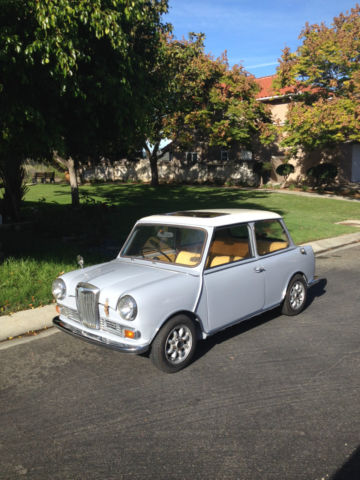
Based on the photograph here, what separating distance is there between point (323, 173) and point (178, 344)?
26.5 metres

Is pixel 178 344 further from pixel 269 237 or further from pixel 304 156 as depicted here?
pixel 304 156

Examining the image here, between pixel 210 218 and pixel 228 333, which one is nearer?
pixel 210 218

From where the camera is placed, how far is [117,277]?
5031 mm

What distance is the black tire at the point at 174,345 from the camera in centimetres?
456

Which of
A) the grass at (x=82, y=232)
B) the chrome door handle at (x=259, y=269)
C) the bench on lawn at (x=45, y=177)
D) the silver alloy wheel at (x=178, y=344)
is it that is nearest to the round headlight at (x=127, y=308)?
the silver alloy wheel at (x=178, y=344)

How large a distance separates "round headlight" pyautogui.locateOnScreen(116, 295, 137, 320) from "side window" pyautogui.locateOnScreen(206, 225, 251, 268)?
119 cm

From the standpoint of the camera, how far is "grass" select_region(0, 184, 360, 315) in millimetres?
7699

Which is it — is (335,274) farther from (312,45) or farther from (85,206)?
(312,45)

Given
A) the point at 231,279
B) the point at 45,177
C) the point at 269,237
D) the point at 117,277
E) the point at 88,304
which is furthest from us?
the point at 45,177

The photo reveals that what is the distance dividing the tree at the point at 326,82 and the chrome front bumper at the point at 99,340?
2205 cm

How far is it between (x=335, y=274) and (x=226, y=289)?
5175 mm

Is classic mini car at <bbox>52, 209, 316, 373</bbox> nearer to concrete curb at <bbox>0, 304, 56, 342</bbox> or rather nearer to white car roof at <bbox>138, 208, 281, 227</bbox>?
white car roof at <bbox>138, 208, 281, 227</bbox>

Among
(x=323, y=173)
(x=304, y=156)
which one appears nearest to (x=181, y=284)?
(x=323, y=173)

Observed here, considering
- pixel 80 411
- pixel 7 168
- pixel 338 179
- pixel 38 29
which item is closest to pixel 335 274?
pixel 80 411
